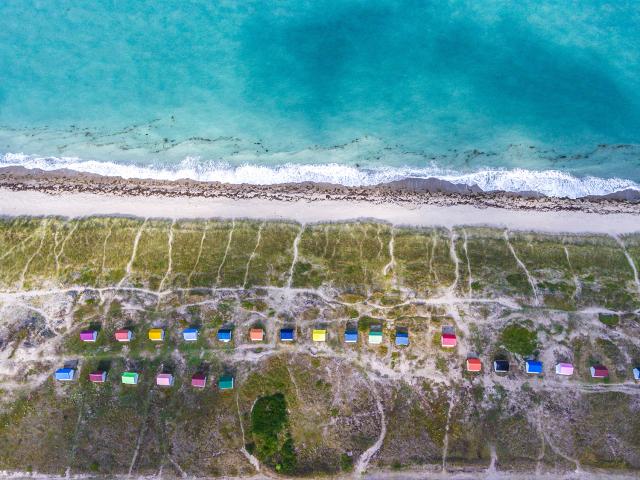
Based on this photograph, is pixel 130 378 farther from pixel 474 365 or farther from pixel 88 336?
pixel 474 365

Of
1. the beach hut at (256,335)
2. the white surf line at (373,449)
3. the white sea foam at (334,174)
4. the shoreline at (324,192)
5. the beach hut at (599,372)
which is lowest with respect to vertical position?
the white surf line at (373,449)

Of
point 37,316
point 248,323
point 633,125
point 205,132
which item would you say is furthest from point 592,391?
point 37,316

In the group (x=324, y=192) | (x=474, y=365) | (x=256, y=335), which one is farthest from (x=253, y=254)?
(x=474, y=365)

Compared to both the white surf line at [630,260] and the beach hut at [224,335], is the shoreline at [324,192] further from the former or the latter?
the beach hut at [224,335]

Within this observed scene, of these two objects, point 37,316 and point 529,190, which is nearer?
point 37,316

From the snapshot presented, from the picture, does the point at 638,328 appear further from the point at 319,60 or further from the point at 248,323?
the point at 319,60

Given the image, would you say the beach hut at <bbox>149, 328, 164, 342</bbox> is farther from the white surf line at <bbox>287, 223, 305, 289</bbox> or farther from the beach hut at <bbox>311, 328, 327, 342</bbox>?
the beach hut at <bbox>311, 328, 327, 342</bbox>

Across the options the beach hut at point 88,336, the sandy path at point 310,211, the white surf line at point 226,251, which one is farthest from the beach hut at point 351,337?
the beach hut at point 88,336
